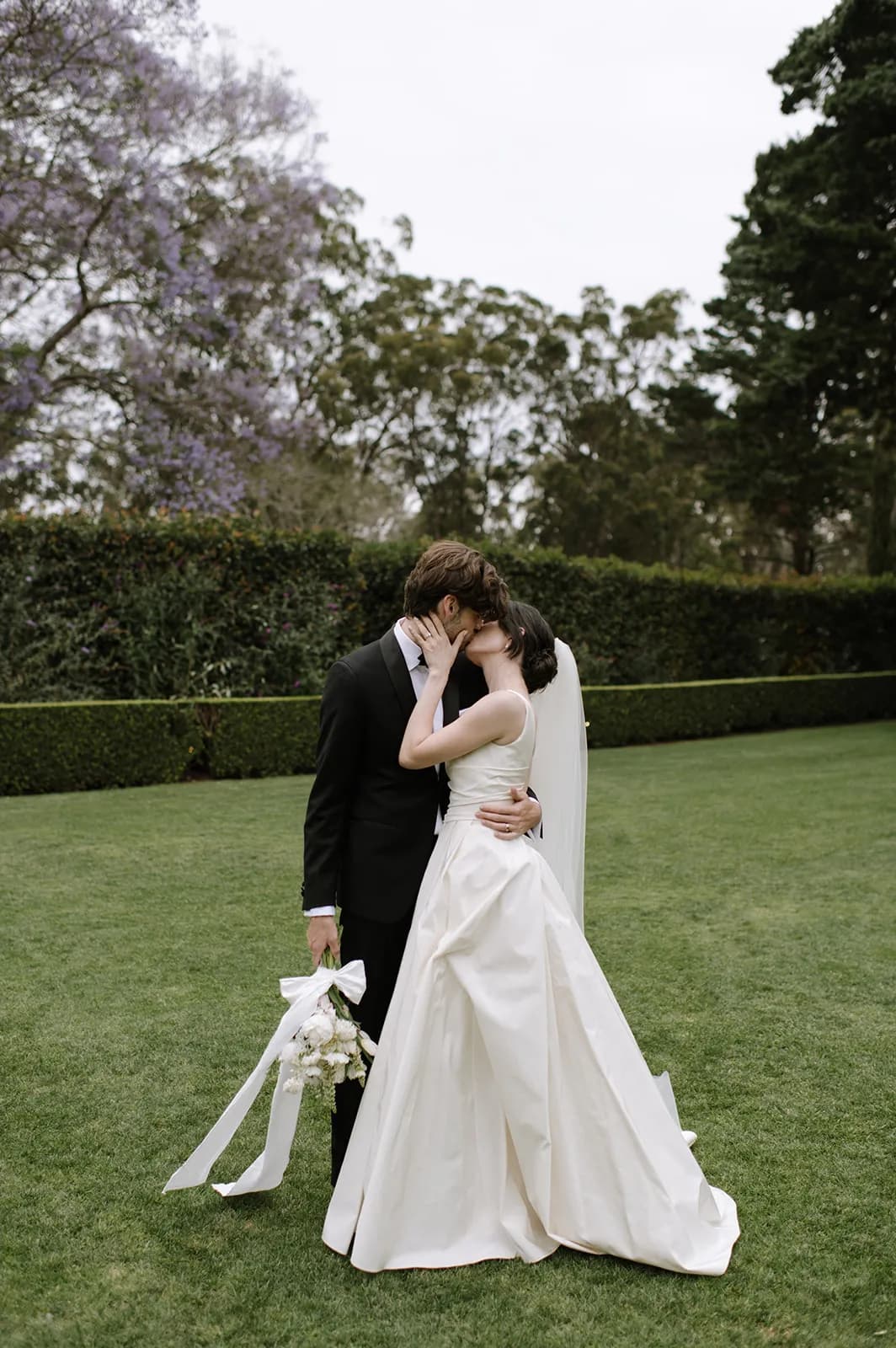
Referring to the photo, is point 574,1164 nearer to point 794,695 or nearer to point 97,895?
point 97,895

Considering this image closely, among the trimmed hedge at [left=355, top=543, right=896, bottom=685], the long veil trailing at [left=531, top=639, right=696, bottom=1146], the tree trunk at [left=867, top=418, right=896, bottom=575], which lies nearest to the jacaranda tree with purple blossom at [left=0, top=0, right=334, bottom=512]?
the trimmed hedge at [left=355, top=543, right=896, bottom=685]

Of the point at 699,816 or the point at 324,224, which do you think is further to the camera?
the point at 324,224

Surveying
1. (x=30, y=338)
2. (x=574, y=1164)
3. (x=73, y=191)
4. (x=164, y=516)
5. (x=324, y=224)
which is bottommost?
(x=574, y=1164)

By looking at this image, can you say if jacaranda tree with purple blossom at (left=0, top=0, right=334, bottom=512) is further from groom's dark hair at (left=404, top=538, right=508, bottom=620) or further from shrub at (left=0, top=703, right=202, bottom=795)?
groom's dark hair at (left=404, top=538, right=508, bottom=620)

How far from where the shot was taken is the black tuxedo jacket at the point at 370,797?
9.96ft

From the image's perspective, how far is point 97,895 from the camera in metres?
6.86

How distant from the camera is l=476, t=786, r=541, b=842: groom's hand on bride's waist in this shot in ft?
10.1

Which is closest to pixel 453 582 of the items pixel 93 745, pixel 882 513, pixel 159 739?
pixel 93 745

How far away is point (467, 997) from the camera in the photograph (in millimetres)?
2963

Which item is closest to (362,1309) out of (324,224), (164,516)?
(164,516)

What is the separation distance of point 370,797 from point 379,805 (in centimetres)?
3

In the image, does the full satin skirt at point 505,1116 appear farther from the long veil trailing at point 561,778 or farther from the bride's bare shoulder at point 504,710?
the long veil trailing at point 561,778

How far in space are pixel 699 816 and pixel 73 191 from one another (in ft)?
46.9

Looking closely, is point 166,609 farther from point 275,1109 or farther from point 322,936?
point 322,936
